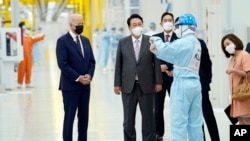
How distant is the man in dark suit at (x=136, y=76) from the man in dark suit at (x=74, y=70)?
39cm

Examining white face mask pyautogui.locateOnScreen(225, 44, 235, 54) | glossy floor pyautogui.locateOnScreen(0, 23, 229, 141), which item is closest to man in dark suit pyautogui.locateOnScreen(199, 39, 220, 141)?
white face mask pyautogui.locateOnScreen(225, 44, 235, 54)

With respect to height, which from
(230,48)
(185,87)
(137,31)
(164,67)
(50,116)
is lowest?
(50,116)

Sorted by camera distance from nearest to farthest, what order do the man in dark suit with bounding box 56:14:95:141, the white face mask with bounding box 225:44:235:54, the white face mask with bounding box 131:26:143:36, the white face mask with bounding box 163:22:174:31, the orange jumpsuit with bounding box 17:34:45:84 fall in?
the white face mask with bounding box 225:44:235:54
the man in dark suit with bounding box 56:14:95:141
the white face mask with bounding box 131:26:143:36
the white face mask with bounding box 163:22:174:31
the orange jumpsuit with bounding box 17:34:45:84

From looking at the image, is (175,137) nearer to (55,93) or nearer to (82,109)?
(82,109)

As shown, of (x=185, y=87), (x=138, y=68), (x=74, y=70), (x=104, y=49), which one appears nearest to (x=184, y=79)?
(x=185, y=87)

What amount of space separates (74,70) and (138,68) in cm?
78

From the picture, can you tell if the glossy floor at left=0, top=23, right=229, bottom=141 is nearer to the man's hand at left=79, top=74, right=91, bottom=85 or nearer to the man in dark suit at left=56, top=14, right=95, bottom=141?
the man in dark suit at left=56, top=14, right=95, bottom=141

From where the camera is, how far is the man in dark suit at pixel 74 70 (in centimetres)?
766

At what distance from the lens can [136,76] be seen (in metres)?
7.80

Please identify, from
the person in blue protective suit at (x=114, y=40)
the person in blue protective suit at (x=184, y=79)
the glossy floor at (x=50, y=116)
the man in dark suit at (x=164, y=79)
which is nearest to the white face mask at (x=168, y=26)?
the man in dark suit at (x=164, y=79)

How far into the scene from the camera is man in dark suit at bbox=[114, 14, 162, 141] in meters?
7.81

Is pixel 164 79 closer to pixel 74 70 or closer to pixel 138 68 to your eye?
pixel 138 68

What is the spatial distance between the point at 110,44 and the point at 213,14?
43.6 ft

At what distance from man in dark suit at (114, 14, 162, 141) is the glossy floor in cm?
112
